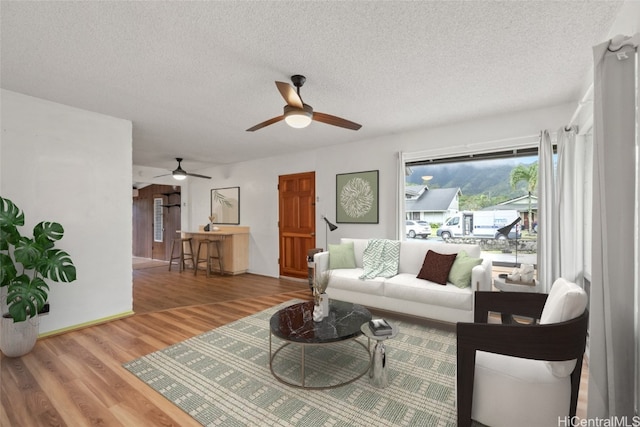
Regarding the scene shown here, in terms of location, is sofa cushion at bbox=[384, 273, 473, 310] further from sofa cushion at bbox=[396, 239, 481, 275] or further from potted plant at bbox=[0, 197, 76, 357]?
potted plant at bbox=[0, 197, 76, 357]

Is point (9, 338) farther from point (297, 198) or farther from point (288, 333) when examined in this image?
point (297, 198)

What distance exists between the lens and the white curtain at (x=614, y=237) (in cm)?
133

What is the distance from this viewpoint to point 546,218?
3.10 metres

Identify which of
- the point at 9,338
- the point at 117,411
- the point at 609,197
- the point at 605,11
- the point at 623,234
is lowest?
the point at 117,411

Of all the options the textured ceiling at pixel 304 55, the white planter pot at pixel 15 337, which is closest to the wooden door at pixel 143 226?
the textured ceiling at pixel 304 55

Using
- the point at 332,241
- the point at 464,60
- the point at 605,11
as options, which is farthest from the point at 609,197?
the point at 332,241

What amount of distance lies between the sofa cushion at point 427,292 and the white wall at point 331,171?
4.09 ft

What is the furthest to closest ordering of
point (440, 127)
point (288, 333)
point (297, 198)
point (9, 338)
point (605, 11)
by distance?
Answer: point (297, 198) < point (440, 127) < point (9, 338) < point (288, 333) < point (605, 11)

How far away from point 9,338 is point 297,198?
4.12 metres

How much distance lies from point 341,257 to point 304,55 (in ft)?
8.82

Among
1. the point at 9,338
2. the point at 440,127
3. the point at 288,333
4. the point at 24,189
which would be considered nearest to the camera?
the point at 288,333

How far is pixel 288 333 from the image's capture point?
6.89 feet

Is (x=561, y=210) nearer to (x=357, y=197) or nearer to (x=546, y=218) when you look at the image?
(x=546, y=218)

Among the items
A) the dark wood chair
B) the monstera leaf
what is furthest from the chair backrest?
the monstera leaf
